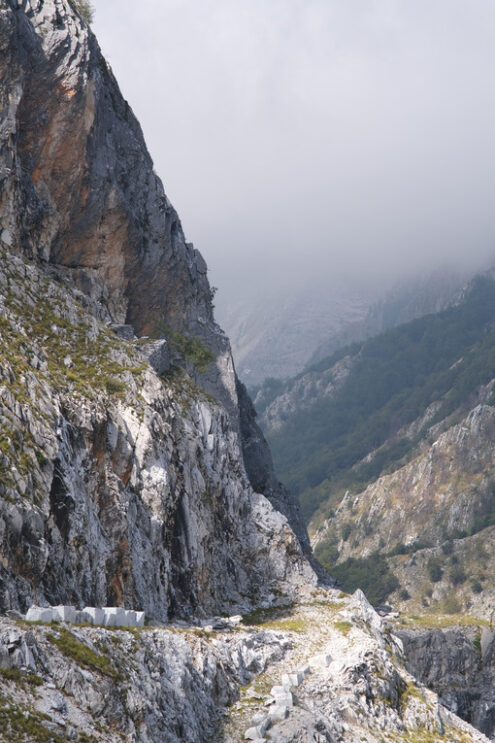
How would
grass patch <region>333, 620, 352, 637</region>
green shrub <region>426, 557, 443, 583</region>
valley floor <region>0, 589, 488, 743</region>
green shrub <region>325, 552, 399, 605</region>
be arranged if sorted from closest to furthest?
1. valley floor <region>0, 589, 488, 743</region>
2. grass patch <region>333, 620, 352, 637</region>
3. green shrub <region>325, 552, 399, 605</region>
4. green shrub <region>426, 557, 443, 583</region>

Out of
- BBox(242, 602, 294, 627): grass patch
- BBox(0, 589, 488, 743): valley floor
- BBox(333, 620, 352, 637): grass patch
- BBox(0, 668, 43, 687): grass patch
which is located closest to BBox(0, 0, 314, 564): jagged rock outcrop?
BBox(242, 602, 294, 627): grass patch

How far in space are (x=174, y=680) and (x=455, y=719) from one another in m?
25.8

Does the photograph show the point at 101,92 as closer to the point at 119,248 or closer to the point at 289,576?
the point at 119,248

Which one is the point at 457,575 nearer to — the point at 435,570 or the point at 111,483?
the point at 435,570

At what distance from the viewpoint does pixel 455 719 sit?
1989 inches

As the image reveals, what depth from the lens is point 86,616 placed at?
3341 cm

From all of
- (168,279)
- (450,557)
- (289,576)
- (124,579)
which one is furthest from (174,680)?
(450,557)

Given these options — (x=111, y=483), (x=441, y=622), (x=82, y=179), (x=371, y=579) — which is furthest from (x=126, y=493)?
(x=371, y=579)

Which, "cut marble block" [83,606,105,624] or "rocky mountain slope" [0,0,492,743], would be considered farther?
"cut marble block" [83,606,105,624]

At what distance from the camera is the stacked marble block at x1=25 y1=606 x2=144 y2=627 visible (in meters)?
30.2

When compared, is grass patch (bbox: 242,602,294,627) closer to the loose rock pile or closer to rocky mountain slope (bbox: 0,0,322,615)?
rocky mountain slope (bbox: 0,0,322,615)

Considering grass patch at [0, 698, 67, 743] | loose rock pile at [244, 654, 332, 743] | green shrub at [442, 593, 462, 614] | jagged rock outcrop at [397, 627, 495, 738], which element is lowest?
jagged rock outcrop at [397, 627, 495, 738]

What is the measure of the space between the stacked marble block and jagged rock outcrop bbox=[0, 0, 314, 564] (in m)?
36.7

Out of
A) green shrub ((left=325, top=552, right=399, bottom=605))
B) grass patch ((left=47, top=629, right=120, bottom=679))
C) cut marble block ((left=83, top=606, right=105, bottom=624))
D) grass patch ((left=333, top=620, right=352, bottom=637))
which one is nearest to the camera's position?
grass patch ((left=47, top=629, right=120, bottom=679))
